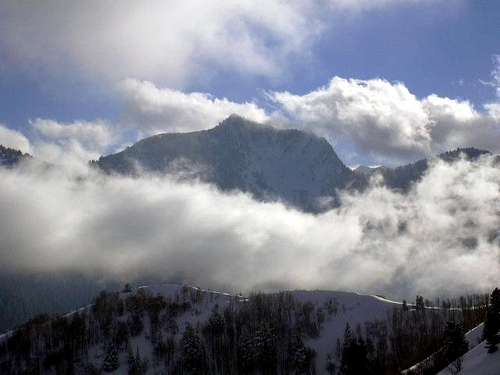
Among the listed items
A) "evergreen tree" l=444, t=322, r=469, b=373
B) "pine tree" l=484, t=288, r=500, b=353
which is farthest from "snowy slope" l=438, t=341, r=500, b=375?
"evergreen tree" l=444, t=322, r=469, b=373

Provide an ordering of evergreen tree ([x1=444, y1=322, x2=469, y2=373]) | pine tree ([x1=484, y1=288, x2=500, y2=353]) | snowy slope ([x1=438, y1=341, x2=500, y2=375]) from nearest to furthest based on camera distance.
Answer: snowy slope ([x1=438, y1=341, x2=500, y2=375]) → pine tree ([x1=484, y1=288, x2=500, y2=353]) → evergreen tree ([x1=444, y1=322, x2=469, y2=373])

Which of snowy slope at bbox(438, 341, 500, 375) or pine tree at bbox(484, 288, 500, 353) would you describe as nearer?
snowy slope at bbox(438, 341, 500, 375)

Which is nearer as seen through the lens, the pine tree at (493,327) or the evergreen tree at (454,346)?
the pine tree at (493,327)

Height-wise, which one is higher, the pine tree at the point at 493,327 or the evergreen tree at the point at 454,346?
the pine tree at the point at 493,327

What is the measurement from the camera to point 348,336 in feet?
498

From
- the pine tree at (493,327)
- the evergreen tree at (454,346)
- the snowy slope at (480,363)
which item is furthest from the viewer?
the evergreen tree at (454,346)

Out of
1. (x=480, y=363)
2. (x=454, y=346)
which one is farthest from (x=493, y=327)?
(x=454, y=346)

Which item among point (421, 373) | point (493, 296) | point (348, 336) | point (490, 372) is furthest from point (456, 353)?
point (348, 336)

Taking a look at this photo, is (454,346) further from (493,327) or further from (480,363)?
(480,363)

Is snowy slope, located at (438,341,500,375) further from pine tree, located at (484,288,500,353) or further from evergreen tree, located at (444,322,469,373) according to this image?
evergreen tree, located at (444,322,469,373)

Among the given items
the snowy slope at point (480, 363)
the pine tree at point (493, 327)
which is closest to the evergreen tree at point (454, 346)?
the snowy slope at point (480, 363)

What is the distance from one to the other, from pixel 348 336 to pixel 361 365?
Result: 170ft

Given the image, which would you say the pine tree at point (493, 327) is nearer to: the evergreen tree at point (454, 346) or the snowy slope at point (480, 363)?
the snowy slope at point (480, 363)

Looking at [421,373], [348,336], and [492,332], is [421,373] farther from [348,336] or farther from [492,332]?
[348,336]
